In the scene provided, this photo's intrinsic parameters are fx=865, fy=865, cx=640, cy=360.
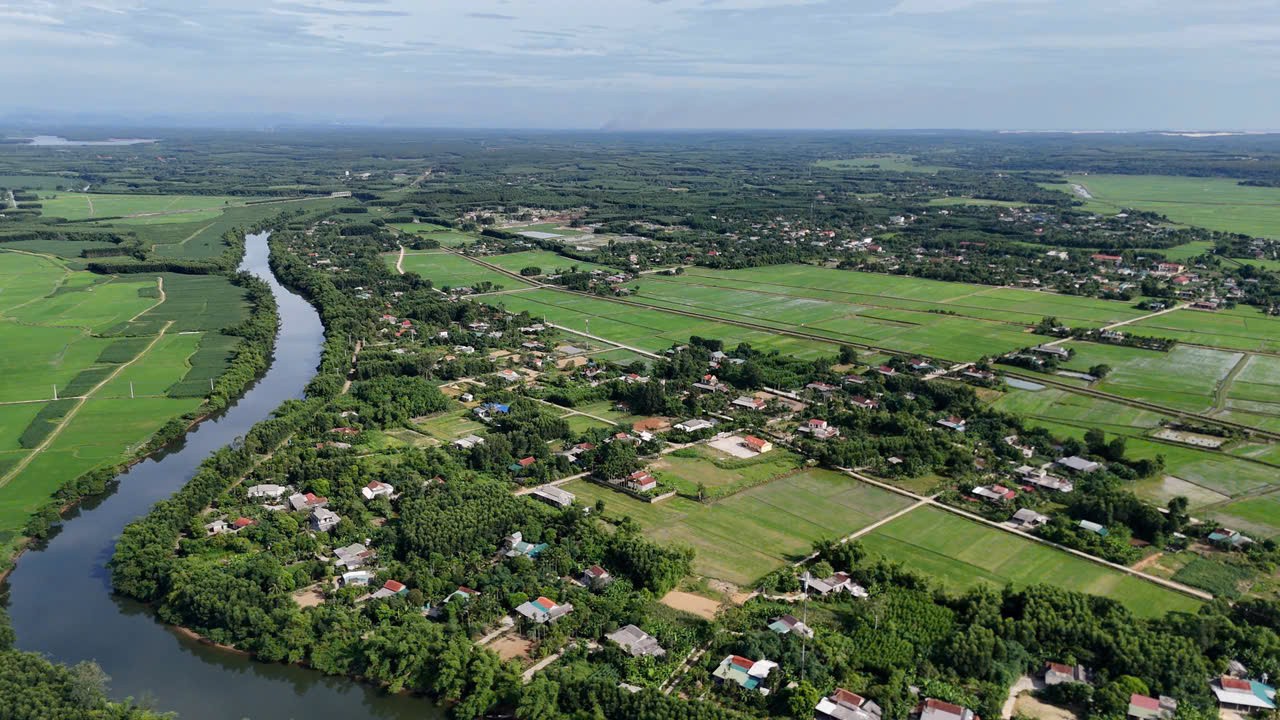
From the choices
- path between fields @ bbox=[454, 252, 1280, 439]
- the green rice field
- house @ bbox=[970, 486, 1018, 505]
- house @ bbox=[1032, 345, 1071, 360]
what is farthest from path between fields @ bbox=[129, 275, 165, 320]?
house @ bbox=[1032, 345, 1071, 360]

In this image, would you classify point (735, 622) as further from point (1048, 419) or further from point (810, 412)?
point (1048, 419)

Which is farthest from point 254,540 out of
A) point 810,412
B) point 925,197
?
point 925,197

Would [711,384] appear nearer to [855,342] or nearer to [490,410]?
[490,410]

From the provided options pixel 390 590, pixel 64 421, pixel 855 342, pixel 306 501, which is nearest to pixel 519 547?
pixel 390 590

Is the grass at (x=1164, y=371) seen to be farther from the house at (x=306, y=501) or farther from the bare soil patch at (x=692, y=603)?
the house at (x=306, y=501)

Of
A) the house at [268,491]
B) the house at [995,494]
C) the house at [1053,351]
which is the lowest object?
the house at [268,491]

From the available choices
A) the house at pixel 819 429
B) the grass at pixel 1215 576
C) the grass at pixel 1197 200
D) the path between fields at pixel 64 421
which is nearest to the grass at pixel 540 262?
the path between fields at pixel 64 421
